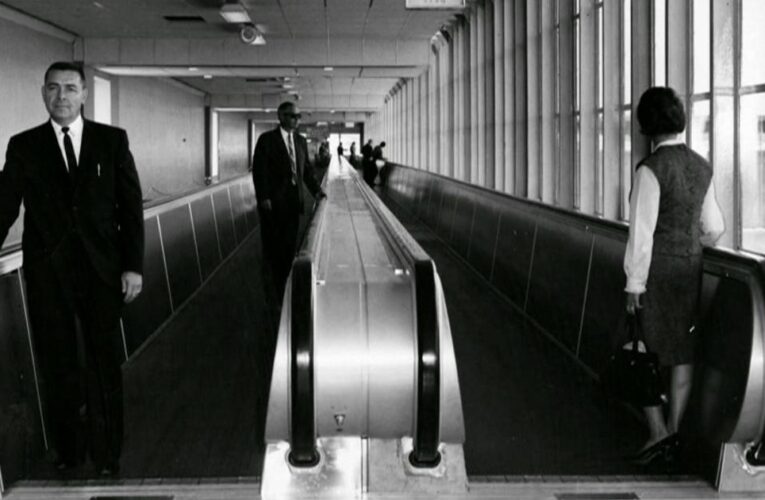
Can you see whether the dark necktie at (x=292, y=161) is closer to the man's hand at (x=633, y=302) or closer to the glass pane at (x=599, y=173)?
the man's hand at (x=633, y=302)

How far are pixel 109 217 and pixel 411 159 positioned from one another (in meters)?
38.1

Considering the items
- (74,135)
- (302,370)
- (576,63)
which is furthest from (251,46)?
(302,370)

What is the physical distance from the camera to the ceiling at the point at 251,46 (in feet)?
64.2

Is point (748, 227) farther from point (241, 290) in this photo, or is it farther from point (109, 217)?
point (109, 217)

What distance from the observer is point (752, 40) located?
822 cm

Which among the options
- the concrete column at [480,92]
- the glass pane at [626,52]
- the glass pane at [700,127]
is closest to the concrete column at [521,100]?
the concrete column at [480,92]

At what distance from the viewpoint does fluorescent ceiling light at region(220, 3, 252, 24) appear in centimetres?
1870

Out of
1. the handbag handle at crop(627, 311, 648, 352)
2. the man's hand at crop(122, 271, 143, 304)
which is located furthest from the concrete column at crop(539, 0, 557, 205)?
the man's hand at crop(122, 271, 143, 304)

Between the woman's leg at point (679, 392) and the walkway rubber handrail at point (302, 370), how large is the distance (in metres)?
1.76

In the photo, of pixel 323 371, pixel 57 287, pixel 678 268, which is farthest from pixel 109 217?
pixel 678 268

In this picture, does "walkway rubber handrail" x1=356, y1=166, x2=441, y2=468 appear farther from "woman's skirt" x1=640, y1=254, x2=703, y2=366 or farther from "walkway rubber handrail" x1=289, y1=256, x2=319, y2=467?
"woman's skirt" x1=640, y1=254, x2=703, y2=366

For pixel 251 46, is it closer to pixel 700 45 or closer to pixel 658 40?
pixel 658 40

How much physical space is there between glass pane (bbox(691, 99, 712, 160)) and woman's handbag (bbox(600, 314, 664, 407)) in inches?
211

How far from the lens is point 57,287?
4.12m
